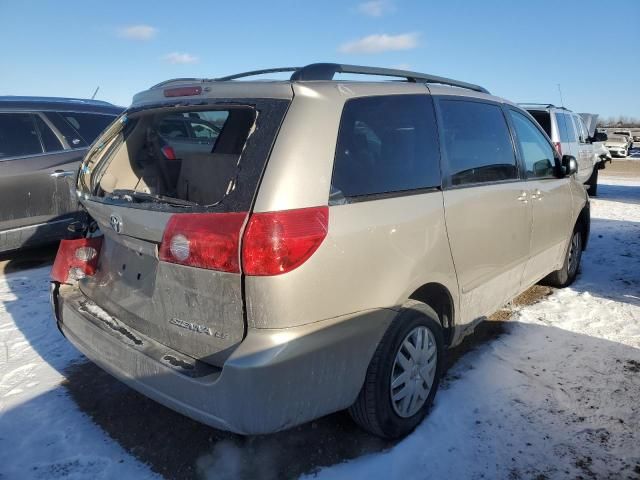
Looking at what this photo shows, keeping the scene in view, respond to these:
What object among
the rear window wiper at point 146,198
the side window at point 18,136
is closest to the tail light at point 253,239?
the rear window wiper at point 146,198

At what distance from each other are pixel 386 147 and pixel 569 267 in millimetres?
3308

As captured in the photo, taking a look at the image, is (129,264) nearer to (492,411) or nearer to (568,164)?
(492,411)

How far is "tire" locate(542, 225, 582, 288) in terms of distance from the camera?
4.73 metres

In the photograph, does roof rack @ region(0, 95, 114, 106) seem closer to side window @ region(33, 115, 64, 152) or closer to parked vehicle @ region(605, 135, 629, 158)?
side window @ region(33, 115, 64, 152)

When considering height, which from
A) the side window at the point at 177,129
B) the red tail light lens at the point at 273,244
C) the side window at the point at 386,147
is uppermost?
the side window at the point at 177,129

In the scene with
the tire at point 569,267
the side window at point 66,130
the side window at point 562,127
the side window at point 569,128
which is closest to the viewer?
the tire at point 569,267

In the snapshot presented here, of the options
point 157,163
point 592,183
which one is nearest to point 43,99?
point 157,163

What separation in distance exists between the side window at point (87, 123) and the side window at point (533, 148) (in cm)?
453

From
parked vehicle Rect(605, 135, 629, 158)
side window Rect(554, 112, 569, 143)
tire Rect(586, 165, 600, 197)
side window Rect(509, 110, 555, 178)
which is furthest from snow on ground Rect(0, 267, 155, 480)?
parked vehicle Rect(605, 135, 629, 158)

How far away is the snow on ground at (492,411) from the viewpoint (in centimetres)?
235

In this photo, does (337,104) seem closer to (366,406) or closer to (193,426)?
(366,406)

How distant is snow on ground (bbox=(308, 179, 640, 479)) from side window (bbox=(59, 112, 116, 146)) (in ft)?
16.3

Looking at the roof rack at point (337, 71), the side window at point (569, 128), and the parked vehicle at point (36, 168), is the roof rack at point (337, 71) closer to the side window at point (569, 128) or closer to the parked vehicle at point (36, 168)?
the parked vehicle at point (36, 168)

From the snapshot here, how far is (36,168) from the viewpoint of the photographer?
5270 millimetres
